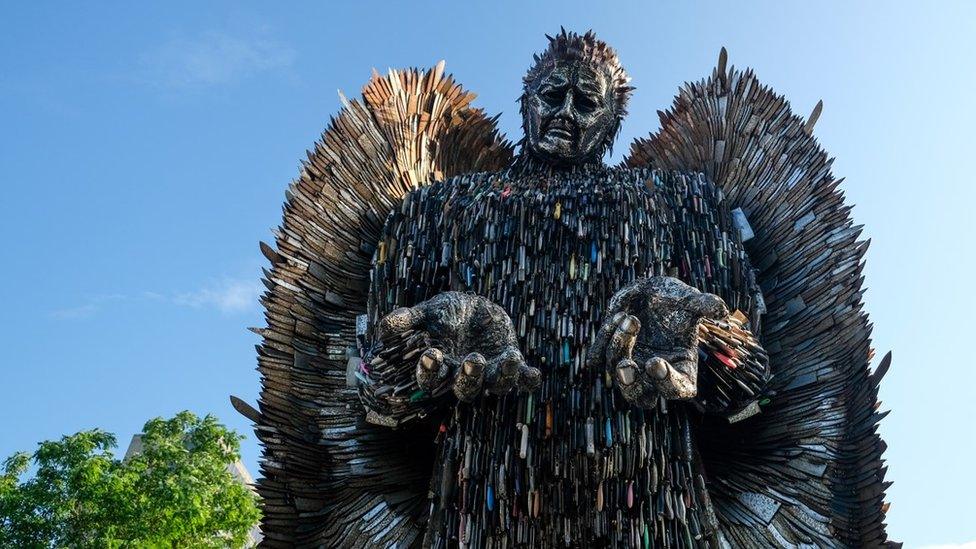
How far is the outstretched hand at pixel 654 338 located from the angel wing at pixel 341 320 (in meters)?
1.72

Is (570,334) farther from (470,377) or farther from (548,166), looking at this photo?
(548,166)

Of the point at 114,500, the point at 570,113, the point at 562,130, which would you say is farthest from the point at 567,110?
the point at 114,500

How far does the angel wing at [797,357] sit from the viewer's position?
6660mm

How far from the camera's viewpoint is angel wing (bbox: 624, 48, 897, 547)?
666cm

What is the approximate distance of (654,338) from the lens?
6031 millimetres

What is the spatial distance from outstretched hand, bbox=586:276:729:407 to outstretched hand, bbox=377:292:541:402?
1.52 feet

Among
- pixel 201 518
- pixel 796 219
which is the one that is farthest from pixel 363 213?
pixel 201 518

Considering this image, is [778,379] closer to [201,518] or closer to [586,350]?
[586,350]

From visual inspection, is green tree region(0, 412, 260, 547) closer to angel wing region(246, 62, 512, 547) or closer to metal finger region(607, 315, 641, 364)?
angel wing region(246, 62, 512, 547)

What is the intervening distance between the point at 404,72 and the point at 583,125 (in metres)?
1.78

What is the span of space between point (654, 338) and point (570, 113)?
8.01ft

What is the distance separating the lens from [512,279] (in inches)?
272

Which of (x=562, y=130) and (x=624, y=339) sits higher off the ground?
(x=562, y=130)

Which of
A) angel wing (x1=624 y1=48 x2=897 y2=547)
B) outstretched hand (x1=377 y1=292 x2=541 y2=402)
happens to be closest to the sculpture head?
angel wing (x1=624 y1=48 x2=897 y2=547)
